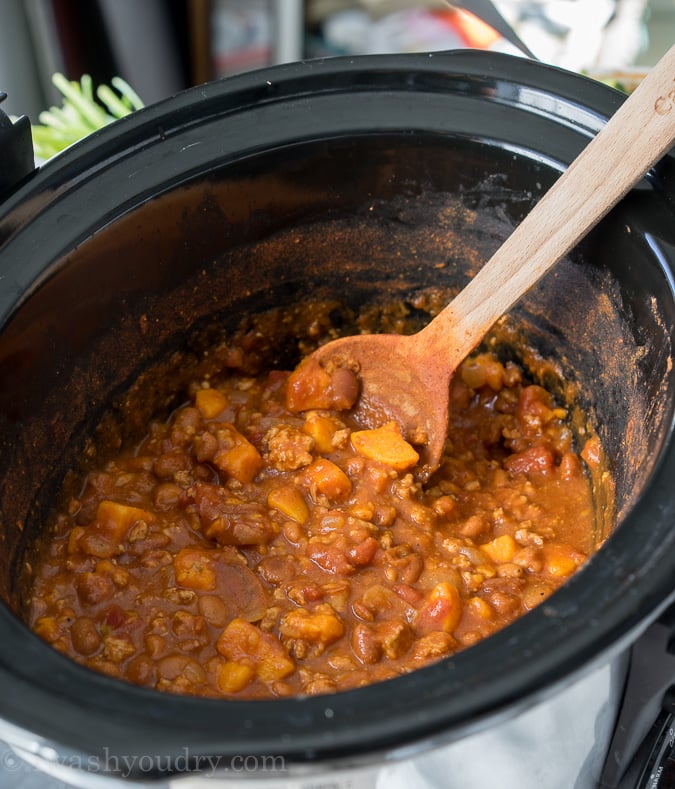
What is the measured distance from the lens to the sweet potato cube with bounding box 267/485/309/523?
1786 mm

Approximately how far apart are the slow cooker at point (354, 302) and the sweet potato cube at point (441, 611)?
0.32 metres

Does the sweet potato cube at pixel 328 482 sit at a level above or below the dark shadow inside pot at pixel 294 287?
below

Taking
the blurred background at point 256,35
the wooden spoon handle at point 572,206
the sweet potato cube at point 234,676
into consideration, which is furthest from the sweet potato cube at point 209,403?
the blurred background at point 256,35

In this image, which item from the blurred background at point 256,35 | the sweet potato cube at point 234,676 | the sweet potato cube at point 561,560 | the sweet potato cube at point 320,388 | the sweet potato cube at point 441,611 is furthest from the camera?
the blurred background at point 256,35

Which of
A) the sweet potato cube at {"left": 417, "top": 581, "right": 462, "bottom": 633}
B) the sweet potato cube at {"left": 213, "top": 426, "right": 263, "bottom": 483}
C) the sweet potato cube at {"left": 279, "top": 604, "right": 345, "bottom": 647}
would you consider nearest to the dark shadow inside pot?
the sweet potato cube at {"left": 213, "top": 426, "right": 263, "bottom": 483}

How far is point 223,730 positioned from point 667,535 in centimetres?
62

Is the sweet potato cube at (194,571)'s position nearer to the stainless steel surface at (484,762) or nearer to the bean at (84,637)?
the bean at (84,637)

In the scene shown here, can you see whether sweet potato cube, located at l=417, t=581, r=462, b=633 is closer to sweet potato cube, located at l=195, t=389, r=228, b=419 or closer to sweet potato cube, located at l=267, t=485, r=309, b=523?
sweet potato cube, located at l=267, t=485, r=309, b=523

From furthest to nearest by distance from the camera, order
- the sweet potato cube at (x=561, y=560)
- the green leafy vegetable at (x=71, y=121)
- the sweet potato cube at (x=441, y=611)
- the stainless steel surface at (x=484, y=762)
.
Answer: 1. the green leafy vegetable at (x=71, y=121)
2. the sweet potato cube at (x=561, y=560)
3. the sweet potato cube at (x=441, y=611)
4. the stainless steel surface at (x=484, y=762)

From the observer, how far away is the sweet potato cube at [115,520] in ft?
5.75

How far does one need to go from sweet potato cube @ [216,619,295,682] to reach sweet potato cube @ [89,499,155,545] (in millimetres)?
327

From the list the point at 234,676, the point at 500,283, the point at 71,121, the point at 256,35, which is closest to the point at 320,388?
the point at 500,283

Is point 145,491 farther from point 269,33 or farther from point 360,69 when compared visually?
point 269,33

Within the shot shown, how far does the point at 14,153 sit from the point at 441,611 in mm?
1137
